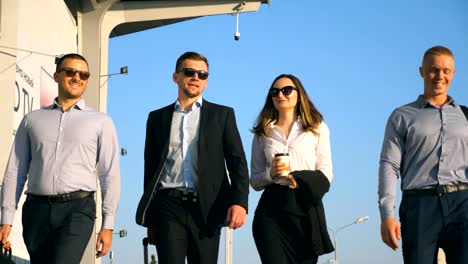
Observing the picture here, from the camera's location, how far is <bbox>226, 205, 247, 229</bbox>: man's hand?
239 inches

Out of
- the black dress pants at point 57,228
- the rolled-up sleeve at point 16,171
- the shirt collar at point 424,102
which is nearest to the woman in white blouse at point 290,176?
the shirt collar at point 424,102

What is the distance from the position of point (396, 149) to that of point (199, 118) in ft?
5.27

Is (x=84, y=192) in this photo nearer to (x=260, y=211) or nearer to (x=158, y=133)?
(x=158, y=133)

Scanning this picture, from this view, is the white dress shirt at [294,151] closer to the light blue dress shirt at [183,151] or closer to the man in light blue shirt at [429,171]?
the light blue dress shirt at [183,151]

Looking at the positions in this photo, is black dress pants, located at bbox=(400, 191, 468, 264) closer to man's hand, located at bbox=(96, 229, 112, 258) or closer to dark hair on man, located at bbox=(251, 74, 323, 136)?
dark hair on man, located at bbox=(251, 74, 323, 136)

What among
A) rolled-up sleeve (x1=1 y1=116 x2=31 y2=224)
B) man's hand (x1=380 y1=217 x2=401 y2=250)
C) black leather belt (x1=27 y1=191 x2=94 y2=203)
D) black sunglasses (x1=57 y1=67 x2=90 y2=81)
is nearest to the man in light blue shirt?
man's hand (x1=380 y1=217 x2=401 y2=250)

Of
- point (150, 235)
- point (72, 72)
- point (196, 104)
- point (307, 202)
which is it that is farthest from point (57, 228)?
→ point (307, 202)

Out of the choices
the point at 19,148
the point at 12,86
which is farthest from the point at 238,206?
the point at 12,86

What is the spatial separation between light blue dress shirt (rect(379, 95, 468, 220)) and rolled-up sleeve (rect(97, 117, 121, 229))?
1945 millimetres

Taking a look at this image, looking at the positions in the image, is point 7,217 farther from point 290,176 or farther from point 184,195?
point 290,176

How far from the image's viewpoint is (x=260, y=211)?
21.0 feet

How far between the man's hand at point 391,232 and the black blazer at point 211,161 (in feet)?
3.86

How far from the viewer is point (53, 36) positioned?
1666cm

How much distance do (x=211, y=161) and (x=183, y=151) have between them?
0.76ft
